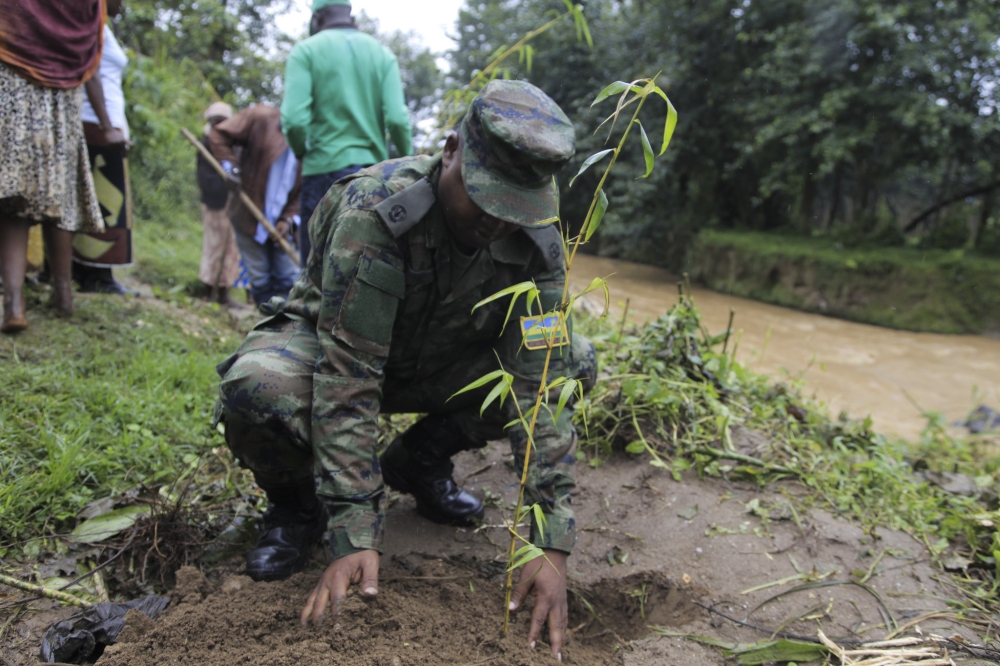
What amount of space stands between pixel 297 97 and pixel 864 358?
671 centimetres

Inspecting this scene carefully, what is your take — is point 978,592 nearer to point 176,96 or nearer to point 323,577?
point 323,577

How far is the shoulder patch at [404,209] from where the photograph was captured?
156 cm

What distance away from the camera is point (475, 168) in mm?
1483

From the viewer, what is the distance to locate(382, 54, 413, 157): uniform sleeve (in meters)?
3.44

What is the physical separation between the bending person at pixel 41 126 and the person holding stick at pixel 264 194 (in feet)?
4.55

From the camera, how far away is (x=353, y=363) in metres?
1.56

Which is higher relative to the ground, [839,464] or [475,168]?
[475,168]

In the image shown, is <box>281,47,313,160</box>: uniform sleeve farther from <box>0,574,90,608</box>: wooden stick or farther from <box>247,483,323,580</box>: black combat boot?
<box>0,574,90,608</box>: wooden stick

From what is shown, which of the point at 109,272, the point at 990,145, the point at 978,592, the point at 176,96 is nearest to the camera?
the point at 978,592

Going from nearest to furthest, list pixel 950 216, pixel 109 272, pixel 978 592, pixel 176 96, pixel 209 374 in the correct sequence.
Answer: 1. pixel 978 592
2. pixel 209 374
3. pixel 109 272
4. pixel 176 96
5. pixel 950 216

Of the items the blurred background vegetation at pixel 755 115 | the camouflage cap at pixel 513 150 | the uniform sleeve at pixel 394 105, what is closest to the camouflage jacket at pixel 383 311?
the camouflage cap at pixel 513 150

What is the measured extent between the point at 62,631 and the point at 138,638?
0.76 feet

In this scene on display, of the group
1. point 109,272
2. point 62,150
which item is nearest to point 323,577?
point 62,150

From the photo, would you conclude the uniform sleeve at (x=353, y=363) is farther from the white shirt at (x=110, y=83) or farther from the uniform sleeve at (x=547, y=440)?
the white shirt at (x=110, y=83)
